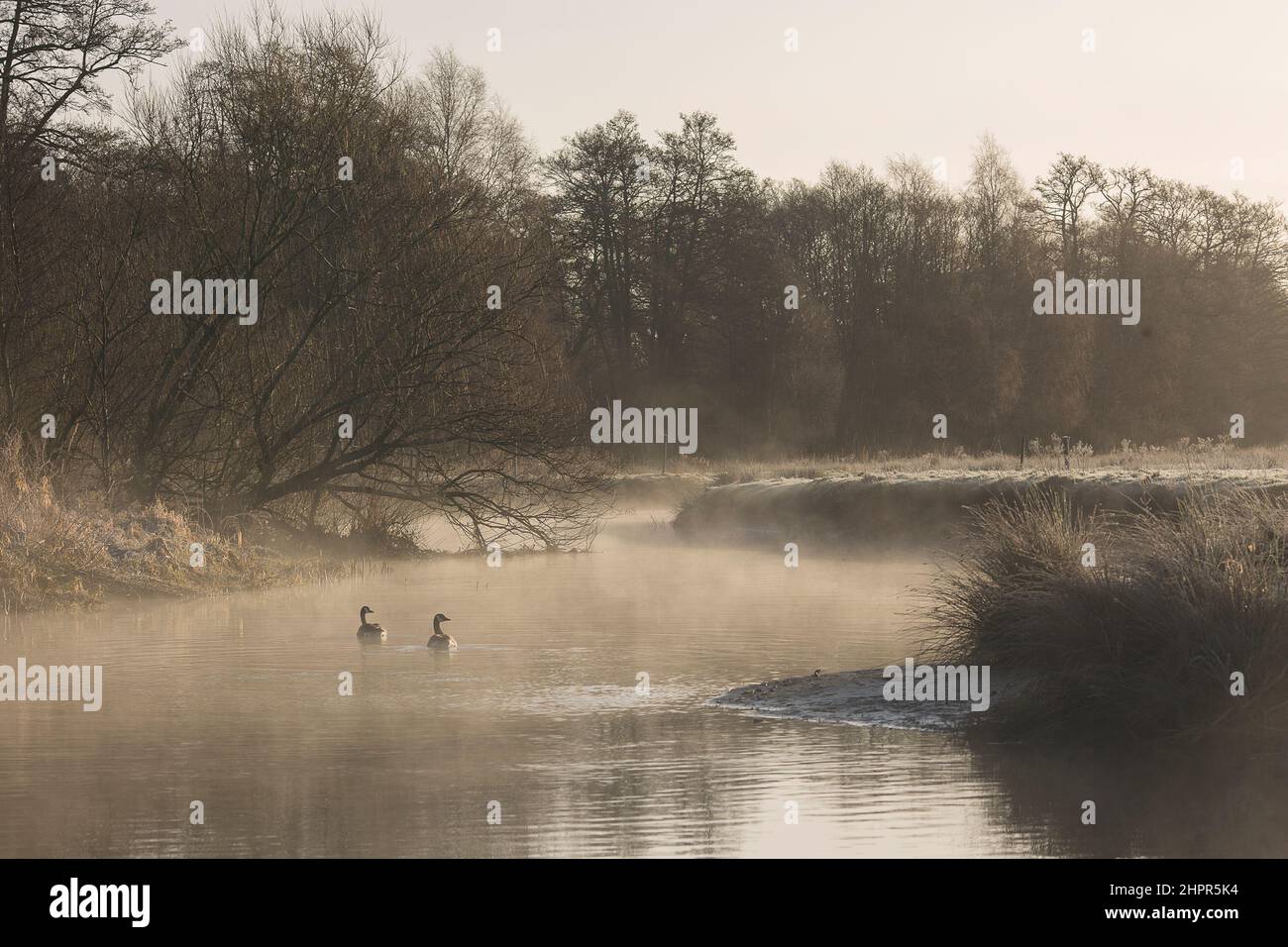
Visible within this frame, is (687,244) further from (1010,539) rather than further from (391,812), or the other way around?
(391,812)

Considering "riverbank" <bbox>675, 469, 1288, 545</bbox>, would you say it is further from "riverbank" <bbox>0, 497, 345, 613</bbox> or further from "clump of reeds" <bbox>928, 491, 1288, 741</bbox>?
"clump of reeds" <bbox>928, 491, 1288, 741</bbox>

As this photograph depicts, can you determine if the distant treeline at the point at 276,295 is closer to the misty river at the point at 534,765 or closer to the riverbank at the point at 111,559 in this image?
the riverbank at the point at 111,559

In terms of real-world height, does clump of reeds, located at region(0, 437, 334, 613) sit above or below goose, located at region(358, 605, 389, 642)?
above

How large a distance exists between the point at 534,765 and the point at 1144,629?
463cm

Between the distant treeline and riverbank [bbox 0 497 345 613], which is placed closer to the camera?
riverbank [bbox 0 497 345 613]

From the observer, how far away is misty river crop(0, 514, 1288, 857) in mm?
8500

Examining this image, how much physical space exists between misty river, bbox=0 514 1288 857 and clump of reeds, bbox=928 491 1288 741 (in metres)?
0.54

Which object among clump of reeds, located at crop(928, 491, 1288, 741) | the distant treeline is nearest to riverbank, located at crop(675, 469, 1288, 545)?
the distant treeline

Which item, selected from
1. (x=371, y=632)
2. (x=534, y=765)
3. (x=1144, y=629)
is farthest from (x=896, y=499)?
(x=534, y=765)

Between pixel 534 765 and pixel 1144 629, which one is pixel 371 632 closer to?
pixel 534 765

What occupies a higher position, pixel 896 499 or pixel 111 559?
pixel 896 499

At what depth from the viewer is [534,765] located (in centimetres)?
1045

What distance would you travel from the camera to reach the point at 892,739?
11.4 m

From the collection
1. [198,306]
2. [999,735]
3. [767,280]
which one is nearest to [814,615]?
[999,735]
